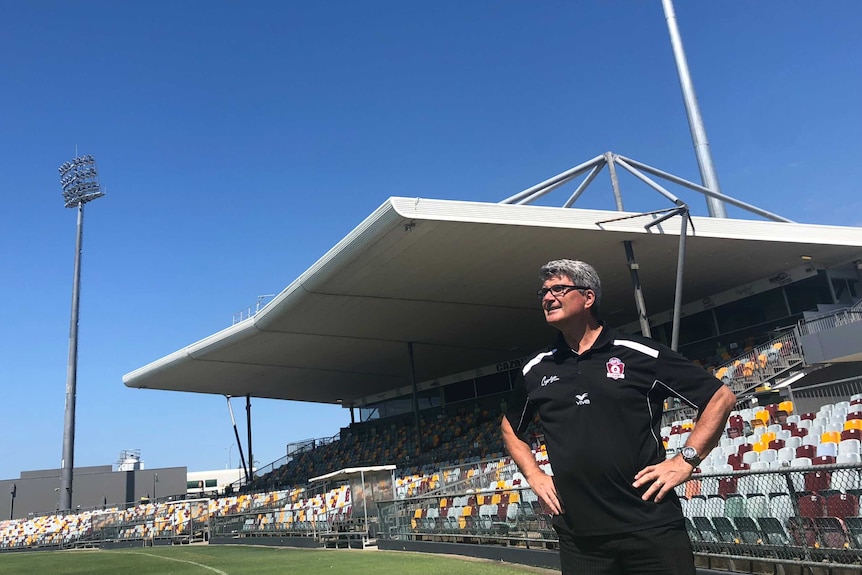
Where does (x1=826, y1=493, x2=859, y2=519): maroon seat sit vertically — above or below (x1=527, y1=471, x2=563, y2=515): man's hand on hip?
below

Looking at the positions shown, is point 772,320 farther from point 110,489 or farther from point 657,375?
point 110,489

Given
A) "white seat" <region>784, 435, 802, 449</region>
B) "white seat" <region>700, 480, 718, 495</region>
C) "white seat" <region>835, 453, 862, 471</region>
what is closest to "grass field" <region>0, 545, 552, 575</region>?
"white seat" <region>700, 480, 718, 495</region>

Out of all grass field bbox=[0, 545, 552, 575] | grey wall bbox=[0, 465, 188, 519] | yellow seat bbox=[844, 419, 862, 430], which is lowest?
grass field bbox=[0, 545, 552, 575]

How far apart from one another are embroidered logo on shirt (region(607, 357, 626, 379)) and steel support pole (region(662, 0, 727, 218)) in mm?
26361

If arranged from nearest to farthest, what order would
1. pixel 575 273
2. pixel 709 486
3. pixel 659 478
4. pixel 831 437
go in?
pixel 659 478 < pixel 575 273 < pixel 709 486 < pixel 831 437

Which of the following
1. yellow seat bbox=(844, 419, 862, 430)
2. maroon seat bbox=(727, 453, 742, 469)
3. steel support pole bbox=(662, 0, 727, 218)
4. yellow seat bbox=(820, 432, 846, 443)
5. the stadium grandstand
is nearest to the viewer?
the stadium grandstand

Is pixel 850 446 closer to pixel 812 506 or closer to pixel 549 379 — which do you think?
pixel 812 506

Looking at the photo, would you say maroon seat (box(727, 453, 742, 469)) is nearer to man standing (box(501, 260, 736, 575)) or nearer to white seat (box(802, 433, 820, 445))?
white seat (box(802, 433, 820, 445))

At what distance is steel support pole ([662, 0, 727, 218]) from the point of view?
2644cm

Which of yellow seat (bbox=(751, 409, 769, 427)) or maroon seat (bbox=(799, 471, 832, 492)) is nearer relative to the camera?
maroon seat (bbox=(799, 471, 832, 492))

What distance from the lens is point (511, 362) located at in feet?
114

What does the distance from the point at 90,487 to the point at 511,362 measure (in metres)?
33.1

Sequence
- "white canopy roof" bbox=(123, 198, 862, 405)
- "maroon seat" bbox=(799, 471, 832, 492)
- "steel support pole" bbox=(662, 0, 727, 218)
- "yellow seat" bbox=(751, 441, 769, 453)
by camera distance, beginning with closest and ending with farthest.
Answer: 1. "maroon seat" bbox=(799, 471, 832, 492)
2. "yellow seat" bbox=(751, 441, 769, 453)
3. "white canopy roof" bbox=(123, 198, 862, 405)
4. "steel support pole" bbox=(662, 0, 727, 218)

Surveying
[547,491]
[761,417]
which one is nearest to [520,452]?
[547,491]
